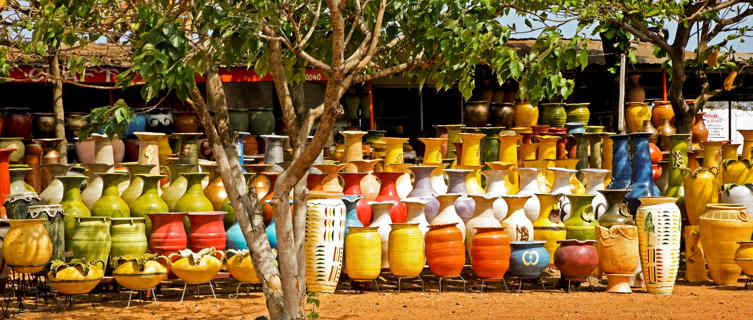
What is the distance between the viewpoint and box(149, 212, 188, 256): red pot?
7.80 m

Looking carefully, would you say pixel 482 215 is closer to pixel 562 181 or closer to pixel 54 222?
pixel 562 181

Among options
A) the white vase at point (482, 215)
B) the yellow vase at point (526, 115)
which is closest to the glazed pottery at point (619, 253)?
the white vase at point (482, 215)

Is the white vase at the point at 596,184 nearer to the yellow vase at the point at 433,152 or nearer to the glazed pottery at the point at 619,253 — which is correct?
the glazed pottery at the point at 619,253

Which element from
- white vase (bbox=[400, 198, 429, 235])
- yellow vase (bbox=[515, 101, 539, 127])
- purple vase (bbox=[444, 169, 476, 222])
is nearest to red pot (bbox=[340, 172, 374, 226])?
white vase (bbox=[400, 198, 429, 235])

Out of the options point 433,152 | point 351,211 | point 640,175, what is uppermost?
Answer: point 433,152

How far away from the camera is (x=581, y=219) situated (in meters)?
8.60

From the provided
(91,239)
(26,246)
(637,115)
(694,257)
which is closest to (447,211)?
(694,257)

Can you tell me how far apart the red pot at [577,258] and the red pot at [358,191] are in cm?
175

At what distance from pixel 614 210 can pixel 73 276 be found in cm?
473

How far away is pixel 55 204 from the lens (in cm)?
798

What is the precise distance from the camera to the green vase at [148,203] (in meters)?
8.13

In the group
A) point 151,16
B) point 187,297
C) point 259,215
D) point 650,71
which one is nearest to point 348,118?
point 650,71

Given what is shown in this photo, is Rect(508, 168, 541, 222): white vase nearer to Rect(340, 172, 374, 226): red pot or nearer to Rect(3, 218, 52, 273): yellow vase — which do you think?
Rect(340, 172, 374, 226): red pot

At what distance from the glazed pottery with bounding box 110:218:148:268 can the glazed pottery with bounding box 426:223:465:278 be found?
8.05ft
